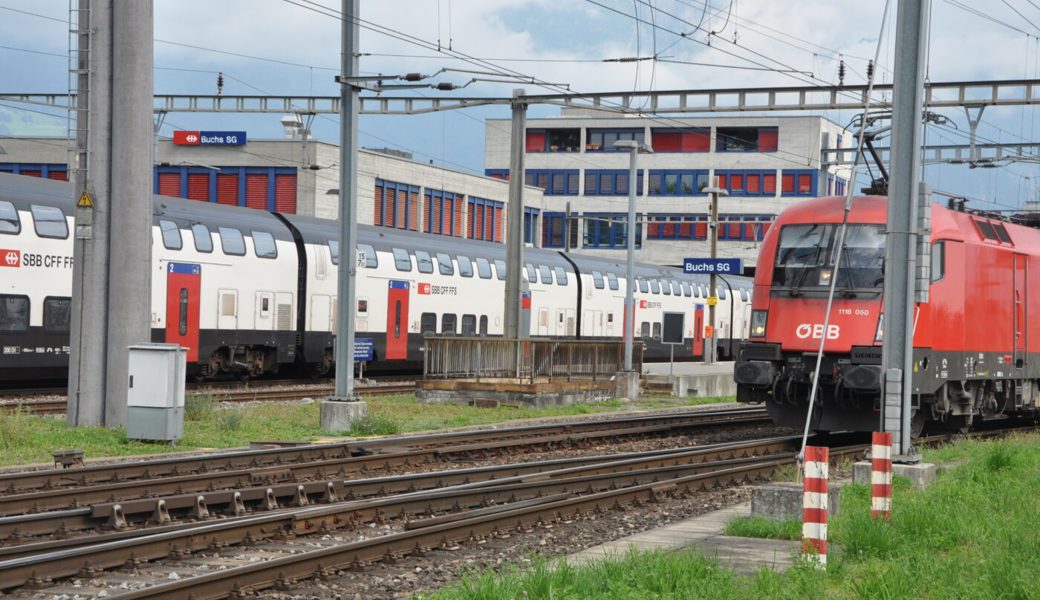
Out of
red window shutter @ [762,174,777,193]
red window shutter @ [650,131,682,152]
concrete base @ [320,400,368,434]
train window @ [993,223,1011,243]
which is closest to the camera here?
concrete base @ [320,400,368,434]

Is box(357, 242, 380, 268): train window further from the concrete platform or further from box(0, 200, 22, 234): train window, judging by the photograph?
the concrete platform

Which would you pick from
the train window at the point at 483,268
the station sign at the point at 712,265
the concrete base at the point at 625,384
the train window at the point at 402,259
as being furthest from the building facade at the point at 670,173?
the concrete base at the point at 625,384

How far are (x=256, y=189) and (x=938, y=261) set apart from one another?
45629 millimetres

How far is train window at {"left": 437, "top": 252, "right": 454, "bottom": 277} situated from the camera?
125ft

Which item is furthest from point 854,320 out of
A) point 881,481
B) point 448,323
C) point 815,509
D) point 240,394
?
point 448,323

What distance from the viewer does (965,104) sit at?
30.7 meters

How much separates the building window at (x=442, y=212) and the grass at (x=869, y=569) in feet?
186

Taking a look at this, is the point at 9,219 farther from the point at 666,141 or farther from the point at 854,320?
the point at 666,141

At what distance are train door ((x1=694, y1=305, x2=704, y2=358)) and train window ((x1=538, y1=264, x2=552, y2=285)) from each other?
44.6 feet

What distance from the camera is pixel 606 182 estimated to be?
86688 mm

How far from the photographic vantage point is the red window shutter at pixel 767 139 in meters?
85.1

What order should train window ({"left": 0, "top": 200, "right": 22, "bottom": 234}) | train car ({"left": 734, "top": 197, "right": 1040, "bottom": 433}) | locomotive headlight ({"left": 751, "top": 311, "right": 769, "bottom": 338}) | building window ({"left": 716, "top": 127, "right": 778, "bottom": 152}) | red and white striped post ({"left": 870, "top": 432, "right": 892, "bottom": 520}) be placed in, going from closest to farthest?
red and white striped post ({"left": 870, "top": 432, "right": 892, "bottom": 520}) < train car ({"left": 734, "top": 197, "right": 1040, "bottom": 433}) < locomotive headlight ({"left": 751, "top": 311, "right": 769, "bottom": 338}) < train window ({"left": 0, "top": 200, "right": 22, "bottom": 234}) < building window ({"left": 716, "top": 127, "right": 778, "bottom": 152})

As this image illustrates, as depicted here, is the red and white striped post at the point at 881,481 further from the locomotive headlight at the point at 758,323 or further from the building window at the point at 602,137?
the building window at the point at 602,137

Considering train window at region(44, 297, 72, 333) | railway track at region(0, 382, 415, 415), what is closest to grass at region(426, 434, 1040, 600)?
railway track at region(0, 382, 415, 415)
